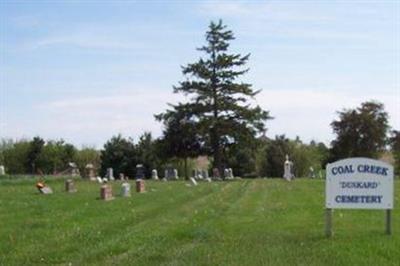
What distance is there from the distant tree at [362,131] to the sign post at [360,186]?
56.3m

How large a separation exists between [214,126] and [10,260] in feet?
161

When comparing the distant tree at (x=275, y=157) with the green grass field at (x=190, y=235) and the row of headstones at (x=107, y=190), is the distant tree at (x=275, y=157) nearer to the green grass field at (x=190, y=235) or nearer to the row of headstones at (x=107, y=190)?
the row of headstones at (x=107, y=190)

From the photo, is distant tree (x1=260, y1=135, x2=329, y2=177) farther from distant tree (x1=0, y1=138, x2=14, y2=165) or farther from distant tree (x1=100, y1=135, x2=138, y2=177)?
distant tree (x1=0, y1=138, x2=14, y2=165)

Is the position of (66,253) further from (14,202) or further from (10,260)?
(14,202)

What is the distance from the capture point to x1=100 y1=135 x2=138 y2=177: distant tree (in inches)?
2884

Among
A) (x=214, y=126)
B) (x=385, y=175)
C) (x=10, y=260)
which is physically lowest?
(x=10, y=260)

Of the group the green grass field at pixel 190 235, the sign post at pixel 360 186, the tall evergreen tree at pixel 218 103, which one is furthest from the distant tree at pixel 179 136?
the sign post at pixel 360 186

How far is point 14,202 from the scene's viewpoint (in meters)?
25.0

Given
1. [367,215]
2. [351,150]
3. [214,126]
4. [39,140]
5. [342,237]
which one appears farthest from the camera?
[39,140]

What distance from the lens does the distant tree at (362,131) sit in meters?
70.2

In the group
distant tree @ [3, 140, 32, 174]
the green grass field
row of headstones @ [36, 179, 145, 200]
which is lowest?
the green grass field

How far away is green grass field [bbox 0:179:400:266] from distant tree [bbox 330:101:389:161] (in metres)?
48.1

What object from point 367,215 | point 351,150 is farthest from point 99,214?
point 351,150

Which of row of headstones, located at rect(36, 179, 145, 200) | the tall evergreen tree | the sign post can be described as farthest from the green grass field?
the tall evergreen tree
